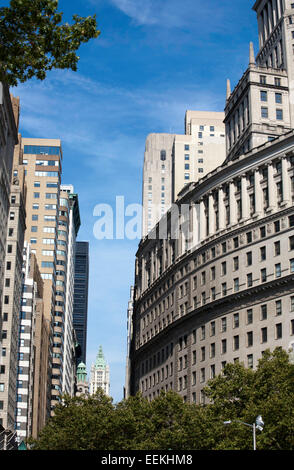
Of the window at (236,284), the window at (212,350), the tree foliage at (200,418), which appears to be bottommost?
the tree foliage at (200,418)

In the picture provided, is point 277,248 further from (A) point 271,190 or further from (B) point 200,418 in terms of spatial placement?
(B) point 200,418

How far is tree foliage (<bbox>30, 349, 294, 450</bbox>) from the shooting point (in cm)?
5534

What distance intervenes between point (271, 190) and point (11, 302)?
1871 inches

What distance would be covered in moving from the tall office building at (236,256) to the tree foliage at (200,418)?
12320 mm

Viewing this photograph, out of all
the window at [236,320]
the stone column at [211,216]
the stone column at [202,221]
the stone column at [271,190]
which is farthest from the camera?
the stone column at [202,221]

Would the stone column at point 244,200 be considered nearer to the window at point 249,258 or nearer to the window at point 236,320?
the window at point 249,258

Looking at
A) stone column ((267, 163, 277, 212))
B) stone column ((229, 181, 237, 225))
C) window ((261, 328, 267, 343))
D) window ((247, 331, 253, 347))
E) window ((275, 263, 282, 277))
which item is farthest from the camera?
stone column ((229, 181, 237, 225))

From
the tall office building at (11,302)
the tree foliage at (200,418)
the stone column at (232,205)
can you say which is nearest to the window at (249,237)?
the stone column at (232,205)

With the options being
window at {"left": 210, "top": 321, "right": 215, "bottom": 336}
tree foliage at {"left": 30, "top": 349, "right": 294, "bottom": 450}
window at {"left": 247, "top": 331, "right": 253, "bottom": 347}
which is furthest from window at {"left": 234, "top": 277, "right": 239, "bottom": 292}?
tree foliage at {"left": 30, "top": 349, "right": 294, "bottom": 450}

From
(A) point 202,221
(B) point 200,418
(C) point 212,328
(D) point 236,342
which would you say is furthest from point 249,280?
(B) point 200,418

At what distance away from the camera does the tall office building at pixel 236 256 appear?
3620 inches

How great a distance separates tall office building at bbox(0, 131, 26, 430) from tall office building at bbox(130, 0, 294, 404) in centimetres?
2353

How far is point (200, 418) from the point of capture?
202ft

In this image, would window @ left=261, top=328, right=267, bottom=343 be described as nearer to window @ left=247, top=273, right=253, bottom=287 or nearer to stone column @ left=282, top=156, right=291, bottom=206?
window @ left=247, top=273, right=253, bottom=287
